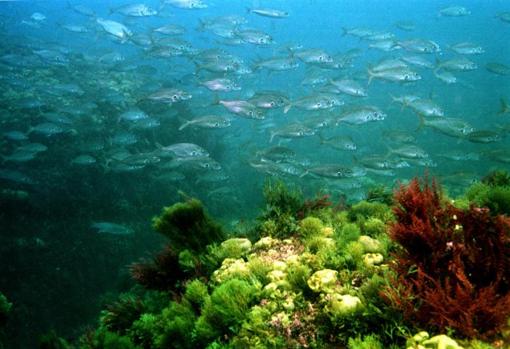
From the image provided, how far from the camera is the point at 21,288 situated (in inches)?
460

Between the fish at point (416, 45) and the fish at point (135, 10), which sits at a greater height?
the fish at point (416, 45)

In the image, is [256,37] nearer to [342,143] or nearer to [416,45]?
[342,143]

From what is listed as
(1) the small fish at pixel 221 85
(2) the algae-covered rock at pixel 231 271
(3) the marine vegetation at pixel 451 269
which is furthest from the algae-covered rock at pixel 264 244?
(1) the small fish at pixel 221 85

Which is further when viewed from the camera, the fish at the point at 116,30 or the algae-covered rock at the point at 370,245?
the fish at the point at 116,30

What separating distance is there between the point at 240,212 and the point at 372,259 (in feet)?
47.7

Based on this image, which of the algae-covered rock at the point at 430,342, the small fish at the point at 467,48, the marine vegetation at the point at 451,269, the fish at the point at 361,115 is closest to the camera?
the algae-covered rock at the point at 430,342

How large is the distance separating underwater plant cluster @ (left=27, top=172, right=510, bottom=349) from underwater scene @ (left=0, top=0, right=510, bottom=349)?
0.06 feet

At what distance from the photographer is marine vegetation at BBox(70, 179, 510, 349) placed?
102 inches

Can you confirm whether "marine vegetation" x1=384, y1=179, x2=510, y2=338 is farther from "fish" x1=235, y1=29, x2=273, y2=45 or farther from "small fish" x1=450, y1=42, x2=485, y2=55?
"small fish" x1=450, y1=42, x2=485, y2=55

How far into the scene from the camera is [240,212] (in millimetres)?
18078

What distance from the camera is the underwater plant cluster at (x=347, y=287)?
2580 millimetres

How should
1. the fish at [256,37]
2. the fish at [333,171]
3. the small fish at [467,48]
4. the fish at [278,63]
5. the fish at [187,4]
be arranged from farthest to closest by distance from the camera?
the fish at [187,4]
the small fish at [467,48]
the fish at [256,37]
the fish at [278,63]
the fish at [333,171]

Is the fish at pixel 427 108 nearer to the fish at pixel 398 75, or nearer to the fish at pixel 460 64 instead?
the fish at pixel 398 75

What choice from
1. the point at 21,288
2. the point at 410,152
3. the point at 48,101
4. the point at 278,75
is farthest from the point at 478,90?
the point at 21,288
